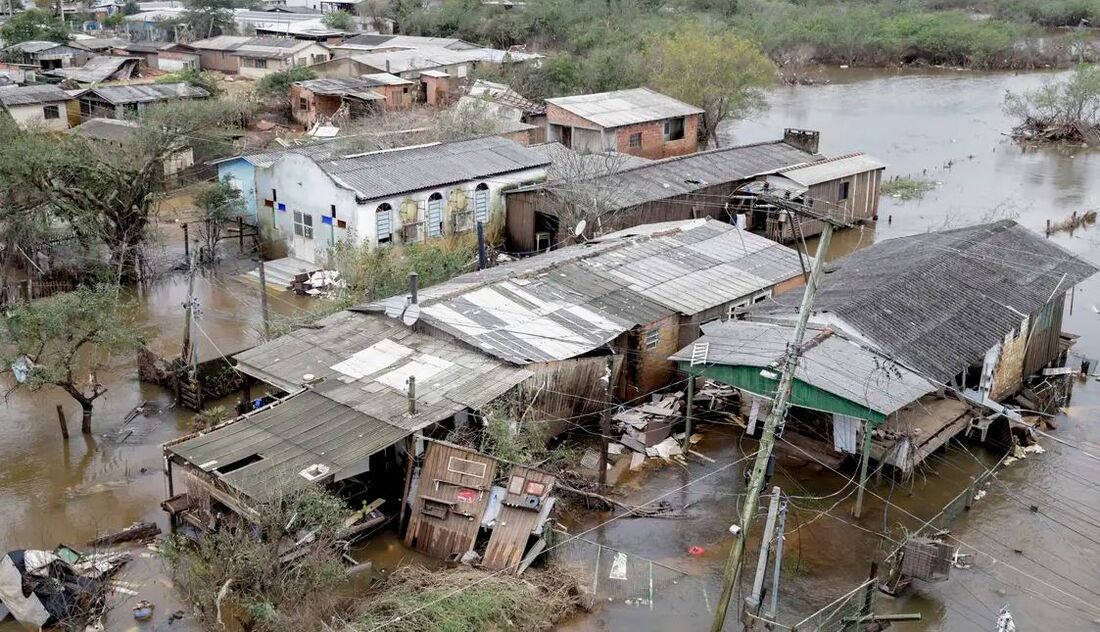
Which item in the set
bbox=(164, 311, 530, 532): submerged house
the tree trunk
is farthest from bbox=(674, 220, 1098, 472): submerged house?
the tree trunk

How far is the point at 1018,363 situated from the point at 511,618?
1286 cm

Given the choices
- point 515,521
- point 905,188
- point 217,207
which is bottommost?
point 515,521

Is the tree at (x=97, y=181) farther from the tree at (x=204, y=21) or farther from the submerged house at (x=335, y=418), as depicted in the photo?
the tree at (x=204, y=21)

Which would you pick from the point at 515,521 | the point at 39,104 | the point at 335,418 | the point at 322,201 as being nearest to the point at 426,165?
the point at 322,201

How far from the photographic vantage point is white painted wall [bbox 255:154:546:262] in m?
25.8

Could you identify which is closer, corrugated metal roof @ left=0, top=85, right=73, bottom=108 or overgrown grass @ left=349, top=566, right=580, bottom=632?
overgrown grass @ left=349, top=566, right=580, bottom=632

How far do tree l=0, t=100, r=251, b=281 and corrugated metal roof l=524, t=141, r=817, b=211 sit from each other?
10809 millimetres

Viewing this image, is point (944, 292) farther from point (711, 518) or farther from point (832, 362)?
point (711, 518)

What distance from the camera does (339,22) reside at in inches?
2749

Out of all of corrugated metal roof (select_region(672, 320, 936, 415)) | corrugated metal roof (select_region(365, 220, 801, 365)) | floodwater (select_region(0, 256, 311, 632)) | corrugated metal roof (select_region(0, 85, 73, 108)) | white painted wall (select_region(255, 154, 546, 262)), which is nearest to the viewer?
floodwater (select_region(0, 256, 311, 632))

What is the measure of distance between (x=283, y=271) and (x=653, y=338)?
12179mm

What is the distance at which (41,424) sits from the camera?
19.2m

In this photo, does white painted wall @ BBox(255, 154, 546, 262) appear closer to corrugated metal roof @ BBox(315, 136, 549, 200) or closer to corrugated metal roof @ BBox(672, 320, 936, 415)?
corrugated metal roof @ BBox(315, 136, 549, 200)

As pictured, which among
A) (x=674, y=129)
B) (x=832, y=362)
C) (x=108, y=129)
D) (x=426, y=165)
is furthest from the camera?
(x=674, y=129)
